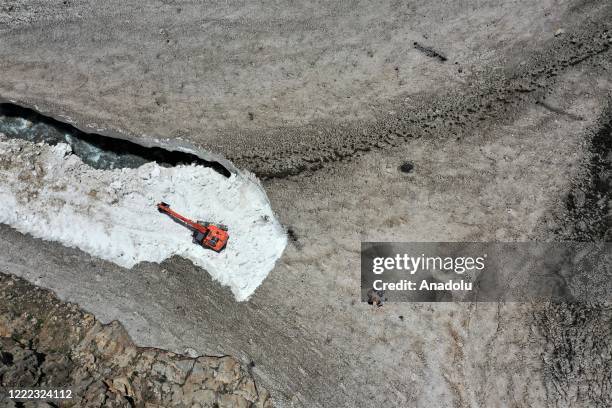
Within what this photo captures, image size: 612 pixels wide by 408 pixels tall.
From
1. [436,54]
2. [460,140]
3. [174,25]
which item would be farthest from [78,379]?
[436,54]

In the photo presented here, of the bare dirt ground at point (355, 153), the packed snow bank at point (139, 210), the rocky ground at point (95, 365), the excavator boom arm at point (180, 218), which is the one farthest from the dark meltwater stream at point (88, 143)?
the rocky ground at point (95, 365)

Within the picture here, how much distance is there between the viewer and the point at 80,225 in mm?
13695

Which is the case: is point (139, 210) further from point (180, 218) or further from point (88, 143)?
point (88, 143)

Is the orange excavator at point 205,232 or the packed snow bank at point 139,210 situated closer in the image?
the orange excavator at point 205,232

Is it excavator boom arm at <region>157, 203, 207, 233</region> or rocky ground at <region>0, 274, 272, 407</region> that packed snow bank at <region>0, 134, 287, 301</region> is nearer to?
excavator boom arm at <region>157, 203, 207, 233</region>

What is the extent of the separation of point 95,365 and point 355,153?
8.47 m

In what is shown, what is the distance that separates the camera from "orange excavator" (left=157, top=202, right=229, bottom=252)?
13.1 meters

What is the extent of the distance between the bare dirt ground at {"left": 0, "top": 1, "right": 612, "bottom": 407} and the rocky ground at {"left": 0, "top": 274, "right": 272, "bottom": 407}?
0.42 metres

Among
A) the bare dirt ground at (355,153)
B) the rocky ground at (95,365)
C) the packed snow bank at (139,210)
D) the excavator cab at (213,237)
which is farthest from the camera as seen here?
the packed snow bank at (139,210)

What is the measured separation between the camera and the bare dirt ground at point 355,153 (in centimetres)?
1274

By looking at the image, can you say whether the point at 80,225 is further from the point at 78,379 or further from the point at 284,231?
the point at 284,231

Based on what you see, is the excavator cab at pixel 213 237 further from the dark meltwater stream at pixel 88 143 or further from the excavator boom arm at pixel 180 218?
the dark meltwater stream at pixel 88 143

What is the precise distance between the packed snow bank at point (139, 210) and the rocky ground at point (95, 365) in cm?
176

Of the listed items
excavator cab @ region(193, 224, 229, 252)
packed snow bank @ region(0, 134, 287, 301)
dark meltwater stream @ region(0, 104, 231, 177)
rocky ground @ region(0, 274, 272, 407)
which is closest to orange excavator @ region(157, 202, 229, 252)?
excavator cab @ region(193, 224, 229, 252)
